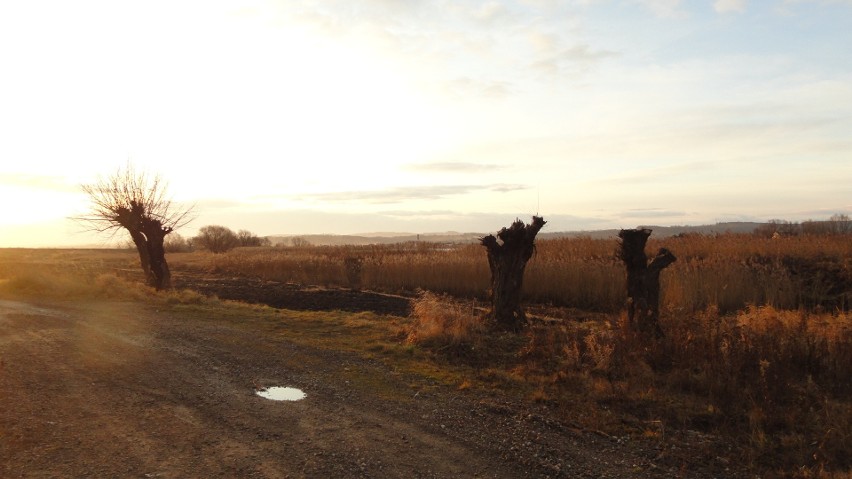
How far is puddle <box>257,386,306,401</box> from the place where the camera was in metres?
7.75

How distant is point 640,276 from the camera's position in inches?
430

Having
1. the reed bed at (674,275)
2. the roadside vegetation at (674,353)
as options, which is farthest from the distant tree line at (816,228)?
the roadside vegetation at (674,353)

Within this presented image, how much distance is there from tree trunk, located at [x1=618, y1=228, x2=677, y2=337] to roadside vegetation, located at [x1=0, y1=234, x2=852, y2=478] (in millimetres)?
400

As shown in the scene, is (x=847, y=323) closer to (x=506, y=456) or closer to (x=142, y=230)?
(x=506, y=456)

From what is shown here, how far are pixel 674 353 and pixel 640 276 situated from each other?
198 centimetres

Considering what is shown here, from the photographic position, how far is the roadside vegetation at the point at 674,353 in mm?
6582

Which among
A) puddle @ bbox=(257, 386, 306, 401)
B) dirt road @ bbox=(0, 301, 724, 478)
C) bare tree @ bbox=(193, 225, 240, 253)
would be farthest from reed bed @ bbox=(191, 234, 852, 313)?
bare tree @ bbox=(193, 225, 240, 253)

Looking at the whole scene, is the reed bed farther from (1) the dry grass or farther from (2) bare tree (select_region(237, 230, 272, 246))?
(2) bare tree (select_region(237, 230, 272, 246))

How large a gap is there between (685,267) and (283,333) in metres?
13.5

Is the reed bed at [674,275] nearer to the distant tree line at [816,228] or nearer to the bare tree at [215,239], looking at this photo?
the distant tree line at [816,228]

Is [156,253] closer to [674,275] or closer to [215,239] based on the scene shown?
[674,275]

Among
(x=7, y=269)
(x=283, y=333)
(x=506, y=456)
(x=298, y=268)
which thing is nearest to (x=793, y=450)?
(x=506, y=456)

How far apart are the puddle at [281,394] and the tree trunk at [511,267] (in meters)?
6.16

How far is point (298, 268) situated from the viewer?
102 ft
